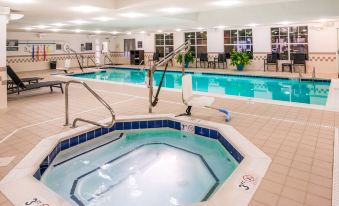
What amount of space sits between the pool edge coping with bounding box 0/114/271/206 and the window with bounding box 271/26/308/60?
34.5 feet

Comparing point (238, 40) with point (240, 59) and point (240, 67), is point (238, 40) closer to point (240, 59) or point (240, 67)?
Result: point (240, 59)

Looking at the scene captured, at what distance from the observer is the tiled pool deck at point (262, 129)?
7.73ft

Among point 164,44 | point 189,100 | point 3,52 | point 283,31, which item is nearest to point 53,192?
point 189,100

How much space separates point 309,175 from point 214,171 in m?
1.16

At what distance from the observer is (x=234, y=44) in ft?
47.2

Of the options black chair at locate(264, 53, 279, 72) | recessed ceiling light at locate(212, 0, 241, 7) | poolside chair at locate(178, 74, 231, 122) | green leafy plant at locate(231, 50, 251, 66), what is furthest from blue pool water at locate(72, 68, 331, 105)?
A: poolside chair at locate(178, 74, 231, 122)

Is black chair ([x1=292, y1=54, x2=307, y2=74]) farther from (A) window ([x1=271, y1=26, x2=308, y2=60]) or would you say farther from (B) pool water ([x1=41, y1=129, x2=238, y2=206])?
(B) pool water ([x1=41, y1=129, x2=238, y2=206])

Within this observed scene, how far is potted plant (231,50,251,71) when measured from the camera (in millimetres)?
13133

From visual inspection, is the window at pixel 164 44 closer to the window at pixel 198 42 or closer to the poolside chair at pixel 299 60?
the window at pixel 198 42

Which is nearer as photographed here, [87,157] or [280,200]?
[280,200]

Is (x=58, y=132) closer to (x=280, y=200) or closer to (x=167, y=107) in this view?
(x=167, y=107)

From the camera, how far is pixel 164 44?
17562 mm

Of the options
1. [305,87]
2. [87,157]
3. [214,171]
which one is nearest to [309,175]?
[214,171]

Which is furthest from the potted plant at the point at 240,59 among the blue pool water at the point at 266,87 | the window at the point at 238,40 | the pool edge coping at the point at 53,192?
the pool edge coping at the point at 53,192
